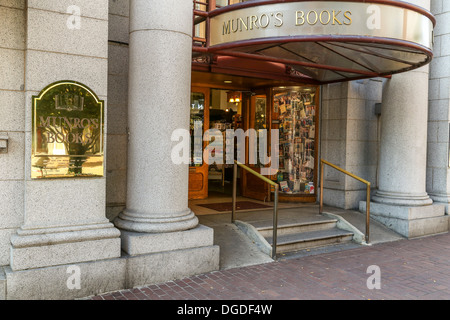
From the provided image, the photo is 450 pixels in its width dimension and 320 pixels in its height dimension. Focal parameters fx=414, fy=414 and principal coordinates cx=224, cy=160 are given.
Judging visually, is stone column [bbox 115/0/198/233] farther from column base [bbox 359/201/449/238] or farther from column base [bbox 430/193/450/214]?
column base [bbox 430/193/450/214]

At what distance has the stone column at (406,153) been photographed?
854cm

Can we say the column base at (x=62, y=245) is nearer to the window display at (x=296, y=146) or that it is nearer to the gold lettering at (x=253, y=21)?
the gold lettering at (x=253, y=21)

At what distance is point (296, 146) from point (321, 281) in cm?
483

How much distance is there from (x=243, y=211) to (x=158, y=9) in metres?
4.47

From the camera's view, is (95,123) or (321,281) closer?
(95,123)

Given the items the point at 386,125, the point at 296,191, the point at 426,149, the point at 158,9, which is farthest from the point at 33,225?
the point at 426,149

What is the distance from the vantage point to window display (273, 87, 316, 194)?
9930 millimetres

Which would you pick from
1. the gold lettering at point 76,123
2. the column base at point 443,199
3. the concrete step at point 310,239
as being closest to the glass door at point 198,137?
the concrete step at point 310,239

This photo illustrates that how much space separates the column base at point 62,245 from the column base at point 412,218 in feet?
19.3

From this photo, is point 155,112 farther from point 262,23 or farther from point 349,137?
point 349,137

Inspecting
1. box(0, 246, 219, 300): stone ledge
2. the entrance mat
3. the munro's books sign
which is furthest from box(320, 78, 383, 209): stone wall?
box(0, 246, 219, 300): stone ledge

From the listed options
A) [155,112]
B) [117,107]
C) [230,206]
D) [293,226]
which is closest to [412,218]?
[293,226]

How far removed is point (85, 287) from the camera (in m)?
4.79

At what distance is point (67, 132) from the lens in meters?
4.83
